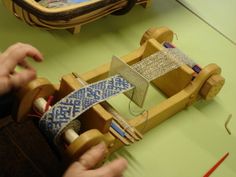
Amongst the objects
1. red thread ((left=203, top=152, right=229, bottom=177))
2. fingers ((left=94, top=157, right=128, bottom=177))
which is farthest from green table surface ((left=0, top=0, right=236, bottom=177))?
fingers ((left=94, top=157, right=128, bottom=177))

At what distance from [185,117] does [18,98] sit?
0.40m

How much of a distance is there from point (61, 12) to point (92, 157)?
37cm

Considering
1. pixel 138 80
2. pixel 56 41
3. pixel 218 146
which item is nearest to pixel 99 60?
pixel 56 41

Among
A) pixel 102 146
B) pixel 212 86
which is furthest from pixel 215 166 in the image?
pixel 102 146

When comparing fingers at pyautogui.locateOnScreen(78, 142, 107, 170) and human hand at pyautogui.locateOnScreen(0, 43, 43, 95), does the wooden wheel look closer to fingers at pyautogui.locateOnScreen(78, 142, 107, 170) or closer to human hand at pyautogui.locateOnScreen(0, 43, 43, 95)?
human hand at pyautogui.locateOnScreen(0, 43, 43, 95)

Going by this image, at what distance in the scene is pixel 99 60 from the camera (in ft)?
3.24

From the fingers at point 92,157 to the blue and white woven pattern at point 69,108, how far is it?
6 cm

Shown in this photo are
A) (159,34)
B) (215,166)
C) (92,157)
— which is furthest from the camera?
(159,34)

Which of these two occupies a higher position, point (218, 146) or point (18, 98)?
point (18, 98)

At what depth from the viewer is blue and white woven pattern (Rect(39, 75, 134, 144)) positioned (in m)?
0.67

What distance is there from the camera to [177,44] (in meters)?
1.10

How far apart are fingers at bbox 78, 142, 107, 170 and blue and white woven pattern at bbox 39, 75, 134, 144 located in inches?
2.4

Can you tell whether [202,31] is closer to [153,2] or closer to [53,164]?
[153,2]

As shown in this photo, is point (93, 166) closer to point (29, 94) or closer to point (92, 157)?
point (92, 157)
